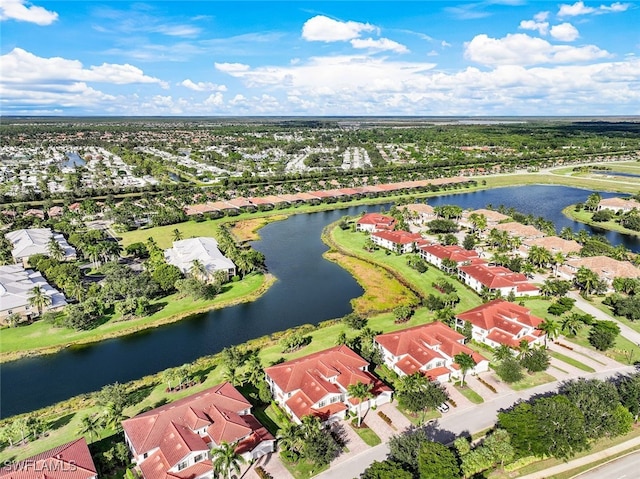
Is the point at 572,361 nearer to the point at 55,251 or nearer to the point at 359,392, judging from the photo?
the point at 359,392

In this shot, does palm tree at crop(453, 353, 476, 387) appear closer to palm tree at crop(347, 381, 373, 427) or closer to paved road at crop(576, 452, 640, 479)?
palm tree at crop(347, 381, 373, 427)

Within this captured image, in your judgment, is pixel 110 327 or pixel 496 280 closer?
pixel 110 327

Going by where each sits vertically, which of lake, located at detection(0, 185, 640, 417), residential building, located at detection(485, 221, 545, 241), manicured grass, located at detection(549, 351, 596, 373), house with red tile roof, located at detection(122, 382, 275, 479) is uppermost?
residential building, located at detection(485, 221, 545, 241)

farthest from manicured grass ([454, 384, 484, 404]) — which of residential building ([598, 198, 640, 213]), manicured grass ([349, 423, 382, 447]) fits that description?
residential building ([598, 198, 640, 213])

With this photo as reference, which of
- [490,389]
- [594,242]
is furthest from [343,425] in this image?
[594,242]

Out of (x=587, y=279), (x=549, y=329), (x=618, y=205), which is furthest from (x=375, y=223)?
(x=618, y=205)

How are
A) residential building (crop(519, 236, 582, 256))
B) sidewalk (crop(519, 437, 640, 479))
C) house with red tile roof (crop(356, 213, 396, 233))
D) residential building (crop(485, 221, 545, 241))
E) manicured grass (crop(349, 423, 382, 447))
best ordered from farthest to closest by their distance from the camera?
house with red tile roof (crop(356, 213, 396, 233)), residential building (crop(485, 221, 545, 241)), residential building (crop(519, 236, 582, 256)), manicured grass (crop(349, 423, 382, 447)), sidewalk (crop(519, 437, 640, 479))

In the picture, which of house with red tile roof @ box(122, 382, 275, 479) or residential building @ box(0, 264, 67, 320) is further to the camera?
residential building @ box(0, 264, 67, 320)
